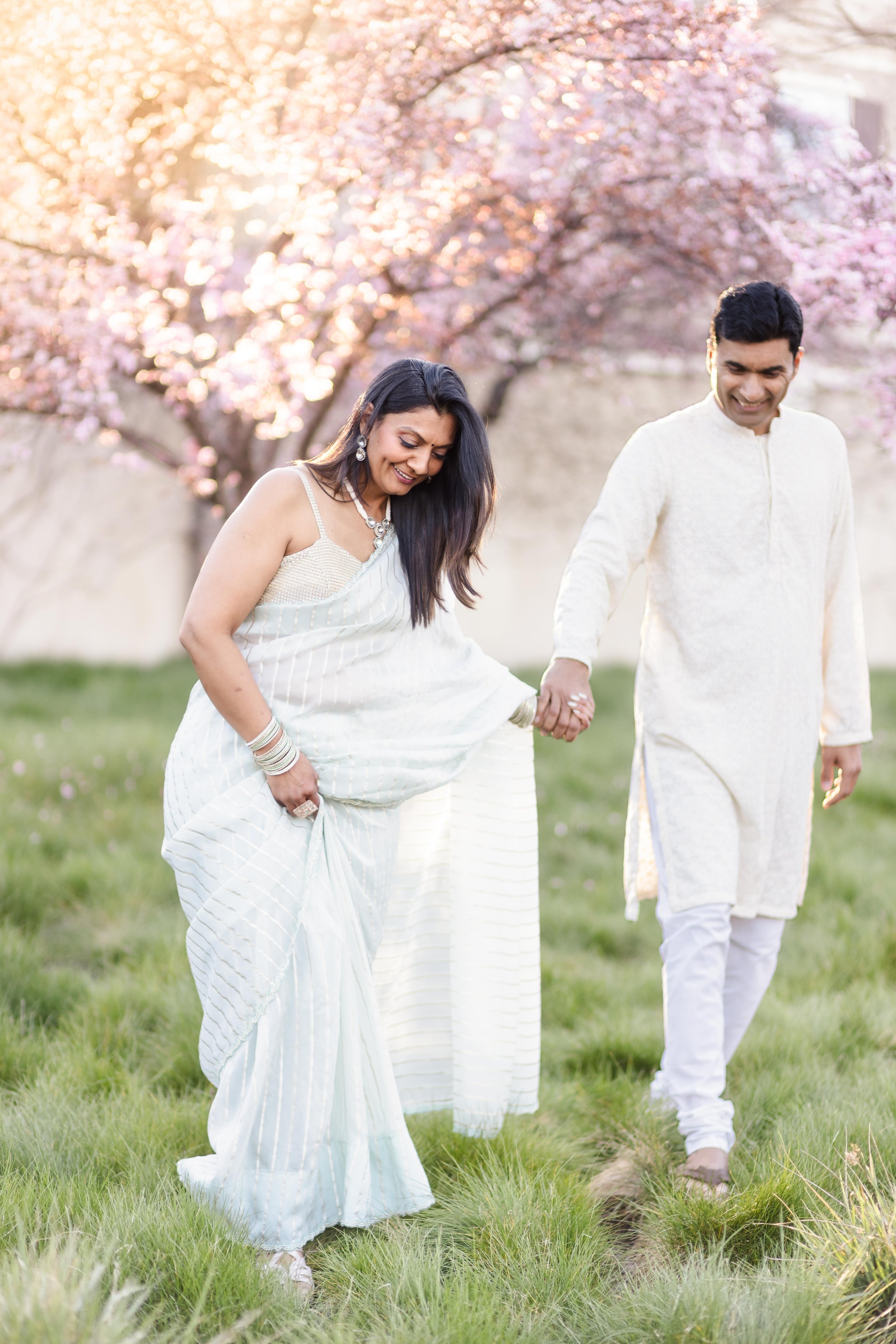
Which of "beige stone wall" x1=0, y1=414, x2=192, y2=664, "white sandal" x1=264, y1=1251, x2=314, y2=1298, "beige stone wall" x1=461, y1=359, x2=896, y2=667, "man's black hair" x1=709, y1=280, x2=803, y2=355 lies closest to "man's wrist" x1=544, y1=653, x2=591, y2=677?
"man's black hair" x1=709, y1=280, x2=803, y2=355

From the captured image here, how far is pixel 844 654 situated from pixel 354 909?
4.78ft

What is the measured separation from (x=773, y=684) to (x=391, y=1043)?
124 centimetres

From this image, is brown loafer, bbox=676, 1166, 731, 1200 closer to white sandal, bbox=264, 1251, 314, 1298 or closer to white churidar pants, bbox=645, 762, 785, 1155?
white churidar pants, bbox=645, 762, 785, 1155

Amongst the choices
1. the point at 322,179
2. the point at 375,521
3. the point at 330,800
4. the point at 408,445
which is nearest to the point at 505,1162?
the point at 330,800

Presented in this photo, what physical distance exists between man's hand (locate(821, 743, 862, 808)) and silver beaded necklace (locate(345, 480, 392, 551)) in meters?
1.31

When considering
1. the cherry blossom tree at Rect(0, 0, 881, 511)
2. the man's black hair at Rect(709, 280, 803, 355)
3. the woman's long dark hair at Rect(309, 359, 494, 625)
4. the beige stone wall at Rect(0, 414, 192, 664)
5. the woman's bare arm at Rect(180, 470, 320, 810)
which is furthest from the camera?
the beige stone wall at Rect(0, 414, 192, 664)

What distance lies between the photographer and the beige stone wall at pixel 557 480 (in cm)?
908

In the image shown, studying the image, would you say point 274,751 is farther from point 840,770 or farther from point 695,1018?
point 840,770

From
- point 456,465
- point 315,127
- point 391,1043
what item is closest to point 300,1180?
point 391,1043

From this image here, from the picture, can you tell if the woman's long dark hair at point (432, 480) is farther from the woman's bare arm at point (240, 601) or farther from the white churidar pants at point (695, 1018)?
the white churidar pants at point (695, 1018)

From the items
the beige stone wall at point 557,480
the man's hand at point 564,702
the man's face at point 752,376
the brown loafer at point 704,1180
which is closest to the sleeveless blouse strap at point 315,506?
the man's hand at point 564,702

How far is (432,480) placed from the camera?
271cm

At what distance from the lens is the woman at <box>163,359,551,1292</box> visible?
2473 mm

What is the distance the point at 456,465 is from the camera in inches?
103
